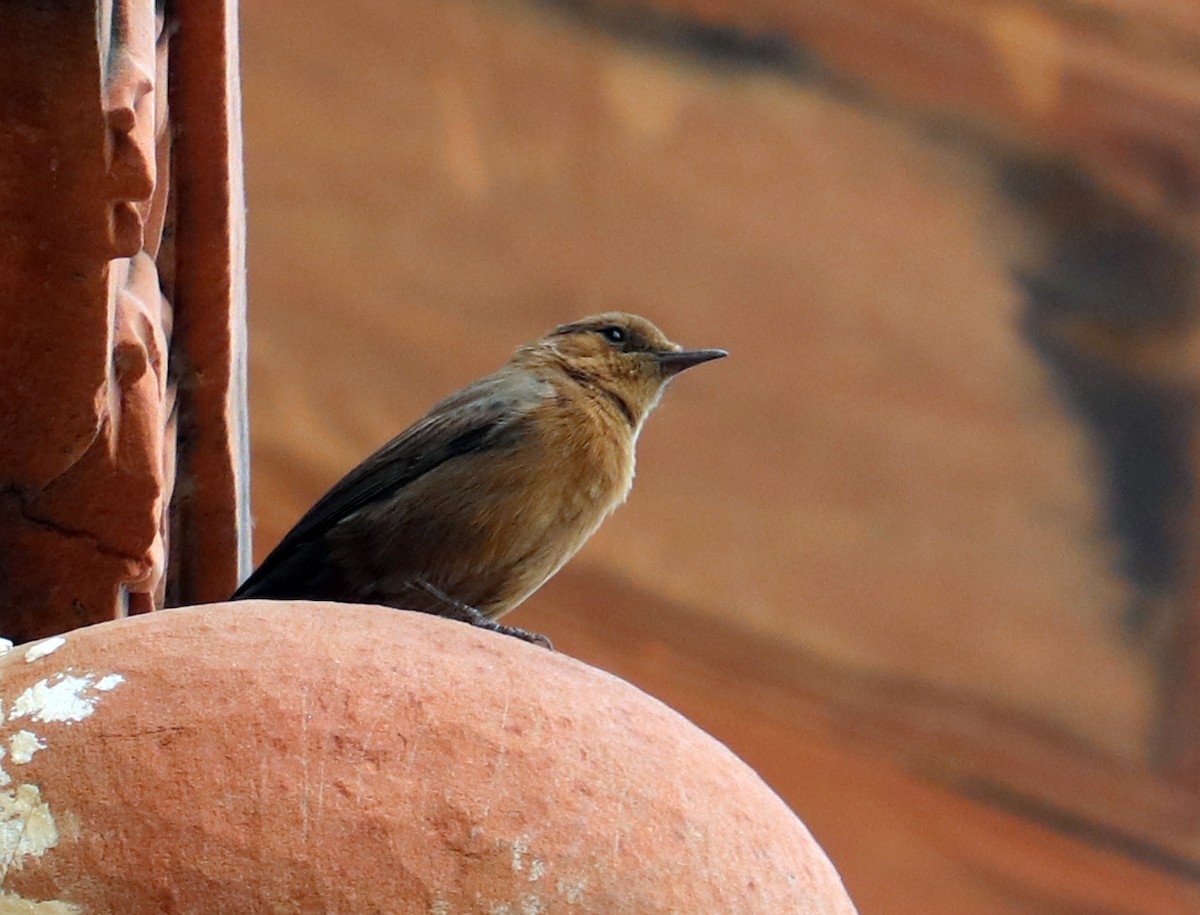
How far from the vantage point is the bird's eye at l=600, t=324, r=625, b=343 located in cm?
490

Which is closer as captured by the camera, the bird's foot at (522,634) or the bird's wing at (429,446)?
the bird's foot at (522,634)

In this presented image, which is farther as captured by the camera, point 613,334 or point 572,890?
point 613,334

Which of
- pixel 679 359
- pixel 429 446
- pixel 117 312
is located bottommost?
pixel 429 446

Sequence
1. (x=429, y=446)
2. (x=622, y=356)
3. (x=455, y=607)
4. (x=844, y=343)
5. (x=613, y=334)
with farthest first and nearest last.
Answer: (x=844, y=343) → (x=613, y=334) → (x=622, y=356) → (x=429, y=446) → (x=455, y=607)

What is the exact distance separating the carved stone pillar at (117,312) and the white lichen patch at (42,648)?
333mm

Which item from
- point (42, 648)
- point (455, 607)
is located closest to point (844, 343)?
point (455, 607)

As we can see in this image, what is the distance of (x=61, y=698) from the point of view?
2018 mm

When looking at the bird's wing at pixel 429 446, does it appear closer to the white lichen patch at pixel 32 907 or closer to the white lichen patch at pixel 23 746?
the white lichen patch at pixel 23 746

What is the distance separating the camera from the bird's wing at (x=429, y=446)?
4.04 metres

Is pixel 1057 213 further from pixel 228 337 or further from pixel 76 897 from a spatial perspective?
pixel 76 897

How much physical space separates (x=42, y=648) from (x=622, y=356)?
281 centimetres

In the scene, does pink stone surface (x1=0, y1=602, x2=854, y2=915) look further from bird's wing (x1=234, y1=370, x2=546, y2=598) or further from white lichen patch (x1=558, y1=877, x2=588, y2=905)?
bird's wing (x1=234, y1=370, x2=546, y2=598)

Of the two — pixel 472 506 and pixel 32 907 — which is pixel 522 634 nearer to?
pixel 472 506

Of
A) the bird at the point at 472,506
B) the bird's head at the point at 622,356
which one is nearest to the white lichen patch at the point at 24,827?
the bird at the point at 472,506
